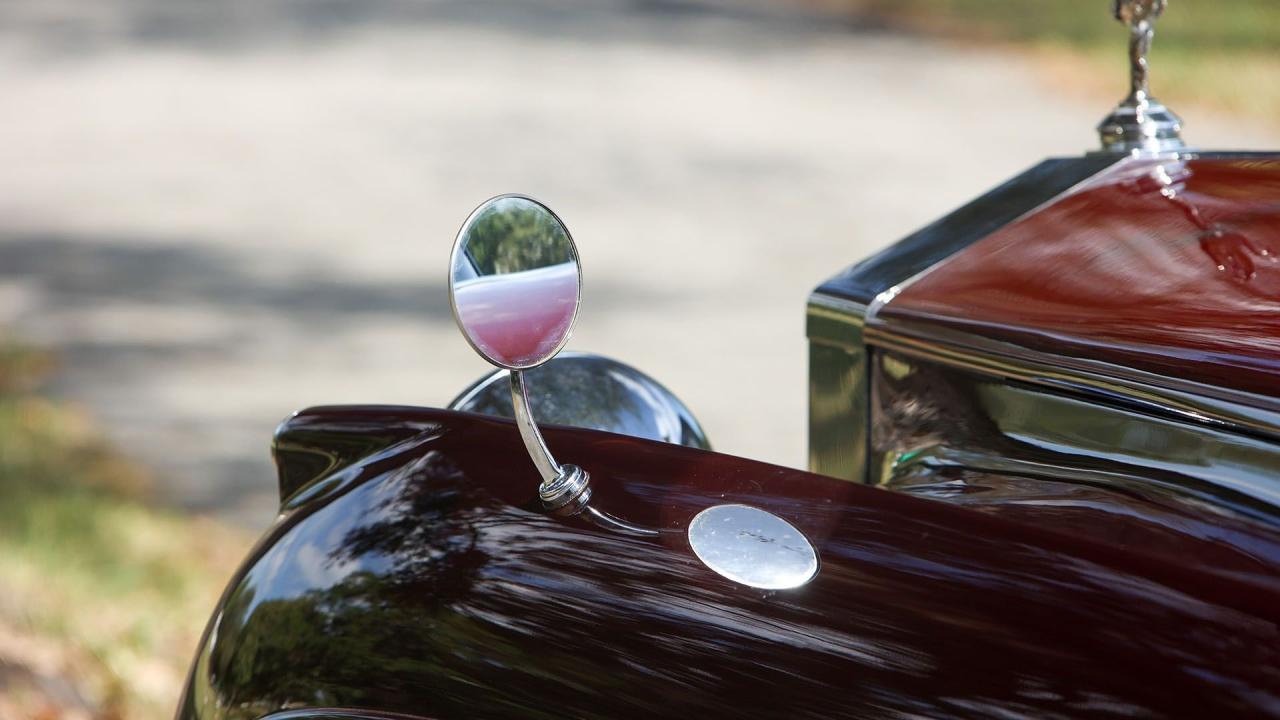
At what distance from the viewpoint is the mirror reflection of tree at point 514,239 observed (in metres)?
1.46

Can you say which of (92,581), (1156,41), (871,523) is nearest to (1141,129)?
(871,523)

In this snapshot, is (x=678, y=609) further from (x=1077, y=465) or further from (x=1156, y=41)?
(x=1156, y=41)

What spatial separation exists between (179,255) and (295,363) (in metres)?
2.43

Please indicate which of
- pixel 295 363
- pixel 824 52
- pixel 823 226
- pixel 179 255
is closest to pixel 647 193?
pixel 823 226

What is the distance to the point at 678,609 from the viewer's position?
1276 millimetres

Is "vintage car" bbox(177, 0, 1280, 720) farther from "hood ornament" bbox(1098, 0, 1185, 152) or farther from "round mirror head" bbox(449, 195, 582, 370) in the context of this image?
"hood ornament" bbox(1098, 0, 1185, 152)

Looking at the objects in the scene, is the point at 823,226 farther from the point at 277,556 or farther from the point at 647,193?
the point at 277,556

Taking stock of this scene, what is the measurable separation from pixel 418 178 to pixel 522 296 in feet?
28.9

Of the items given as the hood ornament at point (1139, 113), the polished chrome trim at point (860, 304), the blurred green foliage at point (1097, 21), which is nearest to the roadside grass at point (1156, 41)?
the blurred green foliage at point (1097, 21)

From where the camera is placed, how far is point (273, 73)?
13.1m

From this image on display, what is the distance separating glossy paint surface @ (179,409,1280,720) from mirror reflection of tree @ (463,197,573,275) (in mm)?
199

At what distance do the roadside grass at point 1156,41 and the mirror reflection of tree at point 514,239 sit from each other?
9.49 metres

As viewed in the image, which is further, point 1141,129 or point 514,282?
point 1141,129

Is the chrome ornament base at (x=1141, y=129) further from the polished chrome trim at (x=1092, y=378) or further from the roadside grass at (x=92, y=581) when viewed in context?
the roadside grass at (x=92, y=581)
